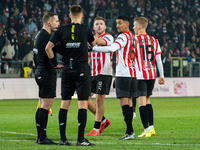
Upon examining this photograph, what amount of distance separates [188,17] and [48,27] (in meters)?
21.5

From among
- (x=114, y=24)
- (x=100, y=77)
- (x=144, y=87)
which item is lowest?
(x=144, y=87)

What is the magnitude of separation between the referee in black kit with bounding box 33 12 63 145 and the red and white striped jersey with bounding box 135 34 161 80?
177cm

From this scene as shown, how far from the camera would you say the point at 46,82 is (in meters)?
5.84

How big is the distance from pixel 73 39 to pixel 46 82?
89 centimetres

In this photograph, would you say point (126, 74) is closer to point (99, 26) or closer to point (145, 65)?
point (145, 65)

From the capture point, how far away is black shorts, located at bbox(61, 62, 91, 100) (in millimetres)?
5459

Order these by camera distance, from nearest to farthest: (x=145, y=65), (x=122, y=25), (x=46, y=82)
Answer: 1. (x=46, y=82)
2. (x=122, y=25)
3. (x=145, y=65)

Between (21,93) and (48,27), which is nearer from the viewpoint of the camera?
(48,27)

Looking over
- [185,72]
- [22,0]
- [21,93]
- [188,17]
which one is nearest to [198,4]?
[188,17]

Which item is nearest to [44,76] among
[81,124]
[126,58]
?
[81,124]

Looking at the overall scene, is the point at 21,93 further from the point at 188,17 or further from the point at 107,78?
the point at 188,17

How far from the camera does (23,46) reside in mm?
20469

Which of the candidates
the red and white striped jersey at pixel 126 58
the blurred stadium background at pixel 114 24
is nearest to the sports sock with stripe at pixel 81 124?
the red and white striped jersey at pixel 126 58

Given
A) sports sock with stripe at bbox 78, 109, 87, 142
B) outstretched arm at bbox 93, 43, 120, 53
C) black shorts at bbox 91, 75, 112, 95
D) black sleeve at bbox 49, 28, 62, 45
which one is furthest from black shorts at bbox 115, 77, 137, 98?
black sleeve at bbox 49, 28, 62, 45
